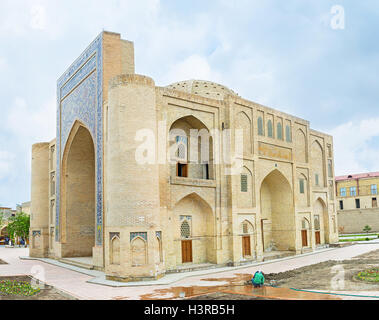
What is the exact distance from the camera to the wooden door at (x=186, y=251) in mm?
15230

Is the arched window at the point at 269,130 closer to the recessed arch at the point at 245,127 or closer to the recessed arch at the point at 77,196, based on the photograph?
the recessed arch at the point at 245,127

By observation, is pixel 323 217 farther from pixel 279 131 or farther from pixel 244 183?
pixel 244 183

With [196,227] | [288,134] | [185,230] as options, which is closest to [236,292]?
[185,230]

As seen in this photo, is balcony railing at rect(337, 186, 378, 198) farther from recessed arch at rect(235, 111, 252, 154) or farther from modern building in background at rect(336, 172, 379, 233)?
recessed arch at rect(235, 111, 252, 154)

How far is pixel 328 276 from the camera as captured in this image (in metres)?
12.4

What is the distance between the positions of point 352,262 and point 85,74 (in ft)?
45.8

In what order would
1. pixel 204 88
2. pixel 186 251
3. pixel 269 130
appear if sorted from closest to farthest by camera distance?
1. pixel 186 251
2. pixel 269 130
3. pixel 204 88

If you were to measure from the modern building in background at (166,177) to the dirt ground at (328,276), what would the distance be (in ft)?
10.3

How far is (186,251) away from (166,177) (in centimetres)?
317

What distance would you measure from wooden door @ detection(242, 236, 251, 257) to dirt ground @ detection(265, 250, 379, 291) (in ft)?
9.56

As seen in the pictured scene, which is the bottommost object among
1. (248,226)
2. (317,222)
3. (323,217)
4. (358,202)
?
(317,222)

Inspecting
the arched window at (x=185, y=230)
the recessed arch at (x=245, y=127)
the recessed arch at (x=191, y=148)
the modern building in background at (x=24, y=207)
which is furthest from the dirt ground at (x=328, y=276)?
the modern building in background at (x=24, y=207)

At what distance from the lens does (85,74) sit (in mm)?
18219
